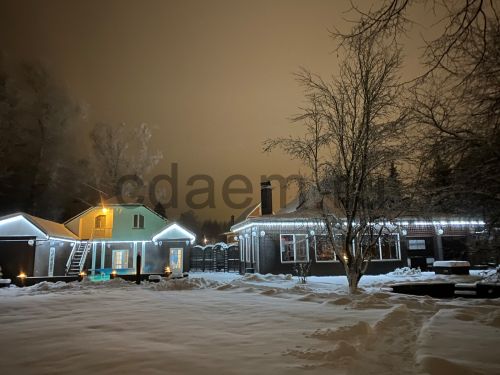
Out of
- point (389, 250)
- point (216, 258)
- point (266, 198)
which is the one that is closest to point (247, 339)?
point (266, 198)

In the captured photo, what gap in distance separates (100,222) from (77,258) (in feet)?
9.78

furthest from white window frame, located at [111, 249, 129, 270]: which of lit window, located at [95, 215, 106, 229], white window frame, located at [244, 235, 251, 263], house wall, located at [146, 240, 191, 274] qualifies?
white window frame, located at [244, 235, 251, 263]

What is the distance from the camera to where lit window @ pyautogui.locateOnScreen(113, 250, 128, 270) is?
27261 mm

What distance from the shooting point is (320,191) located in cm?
1232

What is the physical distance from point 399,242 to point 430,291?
11234mm

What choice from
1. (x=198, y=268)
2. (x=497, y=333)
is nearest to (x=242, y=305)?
(x=497, y=333)

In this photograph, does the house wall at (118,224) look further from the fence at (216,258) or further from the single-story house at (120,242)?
the fence at (216,258)

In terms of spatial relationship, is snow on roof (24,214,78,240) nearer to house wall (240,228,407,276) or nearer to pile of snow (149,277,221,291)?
pile of snow (149,277,221,291)

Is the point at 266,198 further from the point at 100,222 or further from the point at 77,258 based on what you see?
the point at 77,258

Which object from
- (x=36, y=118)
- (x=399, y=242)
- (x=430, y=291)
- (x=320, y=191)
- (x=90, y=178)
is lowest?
(x=430, y=291)

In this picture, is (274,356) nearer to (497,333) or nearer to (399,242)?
(497,333)

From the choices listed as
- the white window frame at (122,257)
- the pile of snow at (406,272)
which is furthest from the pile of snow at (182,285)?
the white window frame at (122,257)

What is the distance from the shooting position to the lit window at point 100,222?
2712 cm

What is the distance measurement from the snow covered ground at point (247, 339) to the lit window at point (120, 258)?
19402mm
